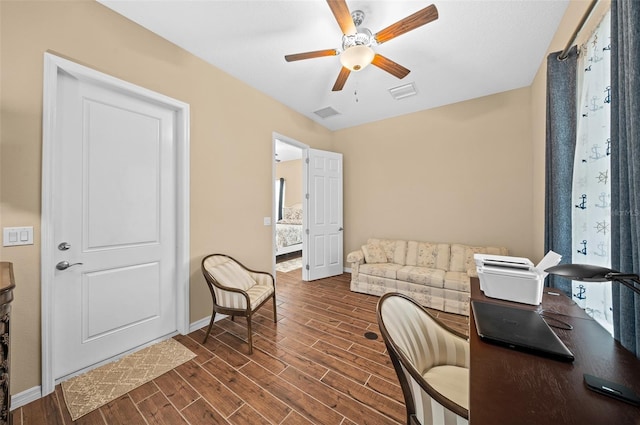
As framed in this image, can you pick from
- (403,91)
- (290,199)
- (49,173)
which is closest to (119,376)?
(49,173)

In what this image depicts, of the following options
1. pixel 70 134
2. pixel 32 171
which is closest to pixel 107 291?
pixel 32 171

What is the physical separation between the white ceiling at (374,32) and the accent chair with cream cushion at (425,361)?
2251 mm

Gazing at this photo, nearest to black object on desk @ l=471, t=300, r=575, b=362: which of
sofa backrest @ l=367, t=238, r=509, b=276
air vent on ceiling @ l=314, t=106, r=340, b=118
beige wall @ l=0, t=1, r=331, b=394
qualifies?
sofa backrest @ l=367, t=238, r=509, b=276

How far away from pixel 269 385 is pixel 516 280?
1.78 m

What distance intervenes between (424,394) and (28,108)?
9.14 ft

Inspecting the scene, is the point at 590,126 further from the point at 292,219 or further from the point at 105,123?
the point at 292,219

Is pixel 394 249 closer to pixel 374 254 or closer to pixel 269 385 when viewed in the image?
pixel 374 254

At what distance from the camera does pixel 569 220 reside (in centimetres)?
171

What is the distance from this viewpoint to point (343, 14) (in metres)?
1.59

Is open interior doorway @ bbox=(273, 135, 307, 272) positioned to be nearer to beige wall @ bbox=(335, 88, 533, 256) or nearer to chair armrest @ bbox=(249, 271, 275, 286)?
beige wall @ bbox=(335, 88, 533, 256)

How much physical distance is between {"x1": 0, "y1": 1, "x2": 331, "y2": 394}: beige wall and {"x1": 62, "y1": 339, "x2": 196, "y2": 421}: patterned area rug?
0.27 meters

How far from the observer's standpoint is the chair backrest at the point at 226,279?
217 centimetres

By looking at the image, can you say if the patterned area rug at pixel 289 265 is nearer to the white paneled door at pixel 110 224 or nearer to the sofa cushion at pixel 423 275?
the sofa cushion at pixel 423 275

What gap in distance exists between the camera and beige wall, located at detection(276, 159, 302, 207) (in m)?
7.63
